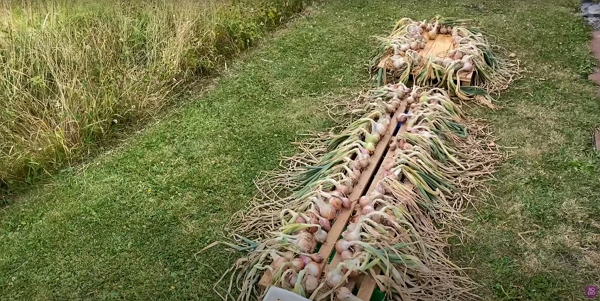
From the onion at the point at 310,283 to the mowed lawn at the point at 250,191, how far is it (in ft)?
1.55

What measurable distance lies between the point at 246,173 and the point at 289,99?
2.77ft

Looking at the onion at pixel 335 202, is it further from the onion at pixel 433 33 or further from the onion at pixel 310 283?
the onion at pixel 433 33

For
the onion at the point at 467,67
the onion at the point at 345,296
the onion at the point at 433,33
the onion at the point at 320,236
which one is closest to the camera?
the onion at the point at 345,296

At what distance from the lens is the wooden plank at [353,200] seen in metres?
2.14

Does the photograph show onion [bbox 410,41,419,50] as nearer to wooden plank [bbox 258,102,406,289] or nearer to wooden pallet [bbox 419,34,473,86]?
wooden pallet [bbox 419,34,473,86]

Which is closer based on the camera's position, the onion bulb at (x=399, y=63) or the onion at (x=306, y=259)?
the onion at (x=306, y=259)

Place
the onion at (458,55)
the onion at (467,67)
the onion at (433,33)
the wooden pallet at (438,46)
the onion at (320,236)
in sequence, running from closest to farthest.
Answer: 1. the onion at (320,236)
2. the onion at (467,67)
3. the onion at (458,55)
4. the wooden pallet at (438,46)
5. the onion at (433,33)

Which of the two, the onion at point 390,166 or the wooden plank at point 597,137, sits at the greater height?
the onion at point 390,166

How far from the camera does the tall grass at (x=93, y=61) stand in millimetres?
3059

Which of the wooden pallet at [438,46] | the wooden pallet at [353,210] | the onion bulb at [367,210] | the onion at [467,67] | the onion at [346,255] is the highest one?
the onion at [467,67]

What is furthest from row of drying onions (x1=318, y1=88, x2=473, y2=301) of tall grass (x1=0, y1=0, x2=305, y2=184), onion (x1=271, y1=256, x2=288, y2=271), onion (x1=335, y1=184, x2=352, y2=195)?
tall grass (x1=0, y1=0, x2=305, y2=184)

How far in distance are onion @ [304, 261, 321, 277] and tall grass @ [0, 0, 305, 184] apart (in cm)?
170

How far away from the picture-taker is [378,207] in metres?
2.38

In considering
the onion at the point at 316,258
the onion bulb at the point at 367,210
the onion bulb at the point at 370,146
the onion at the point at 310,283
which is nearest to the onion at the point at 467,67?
the onion bulb at the point at 370,146
